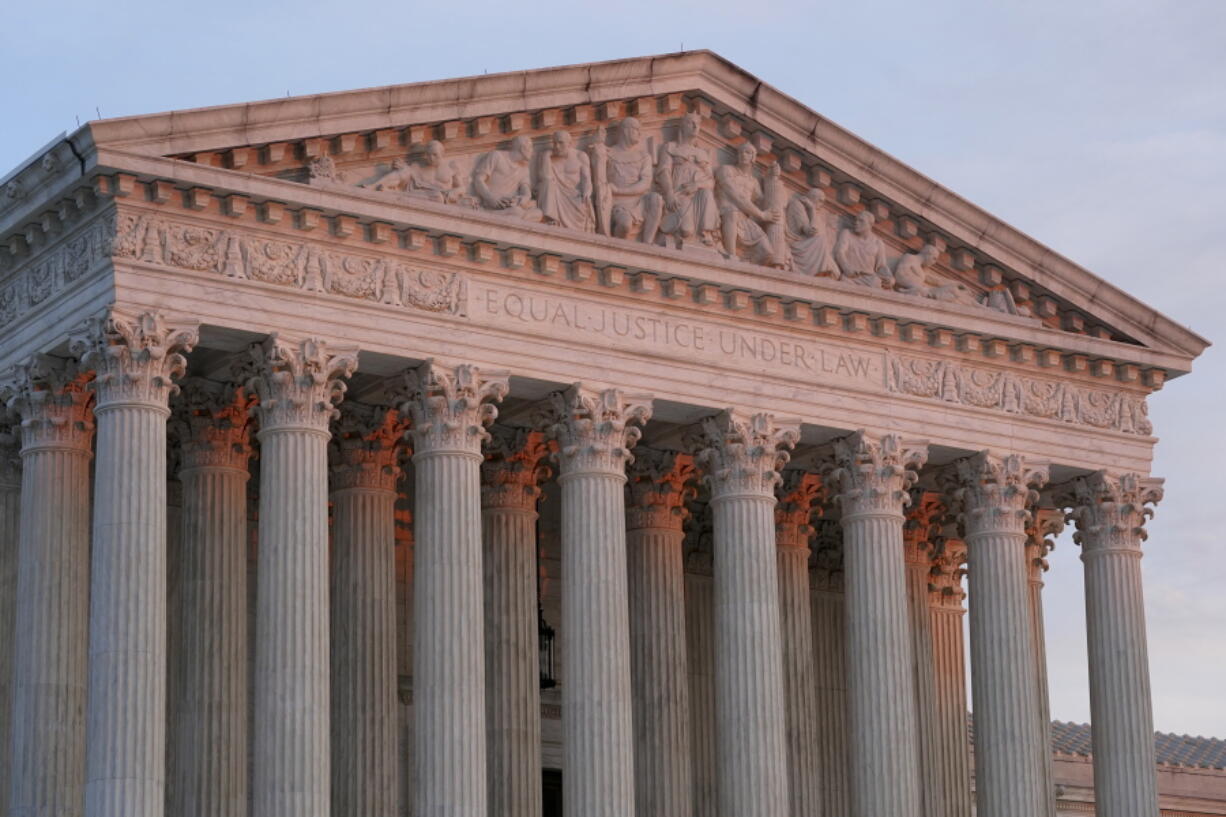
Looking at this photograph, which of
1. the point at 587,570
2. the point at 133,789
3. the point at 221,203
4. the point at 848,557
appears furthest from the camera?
the point at 848,557

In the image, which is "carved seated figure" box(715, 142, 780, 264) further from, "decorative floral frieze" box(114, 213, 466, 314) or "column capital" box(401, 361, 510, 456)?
"column capital" box(401, 361, 510, 456)

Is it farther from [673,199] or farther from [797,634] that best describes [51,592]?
[797,634]

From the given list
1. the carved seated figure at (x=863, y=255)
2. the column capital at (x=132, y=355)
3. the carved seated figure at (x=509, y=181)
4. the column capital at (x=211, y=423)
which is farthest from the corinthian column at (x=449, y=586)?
the carved seated figure at (x=863, y=255)

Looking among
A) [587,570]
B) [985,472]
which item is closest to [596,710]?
[587,570]

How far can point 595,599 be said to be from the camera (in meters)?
46.3

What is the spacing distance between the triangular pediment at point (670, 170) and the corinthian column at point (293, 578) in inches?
127

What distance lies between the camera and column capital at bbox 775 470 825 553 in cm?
5403

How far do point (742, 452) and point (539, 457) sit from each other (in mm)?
4174

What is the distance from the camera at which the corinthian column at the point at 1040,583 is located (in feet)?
180

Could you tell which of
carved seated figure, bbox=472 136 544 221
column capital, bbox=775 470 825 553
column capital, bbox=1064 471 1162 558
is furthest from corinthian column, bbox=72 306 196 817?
column capital, bbox=1064 471 1162 558

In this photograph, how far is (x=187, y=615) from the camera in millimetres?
46531

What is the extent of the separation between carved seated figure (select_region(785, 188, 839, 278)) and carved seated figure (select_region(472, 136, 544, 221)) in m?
5.55

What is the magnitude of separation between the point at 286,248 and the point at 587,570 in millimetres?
7634

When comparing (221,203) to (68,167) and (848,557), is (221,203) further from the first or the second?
(848,557)
